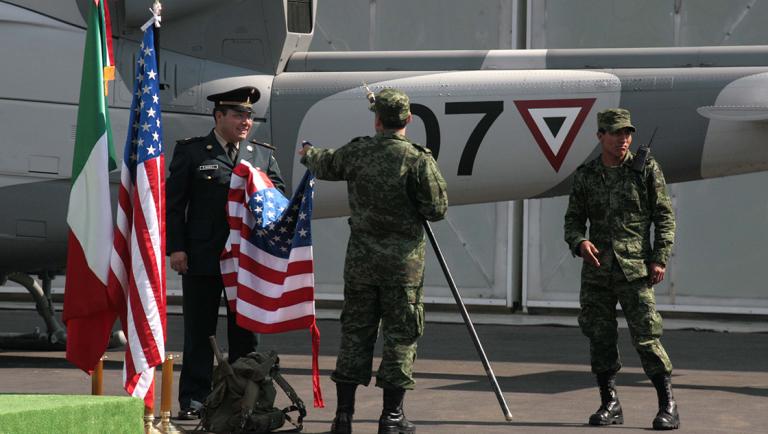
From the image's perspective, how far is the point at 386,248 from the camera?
6.27 metres

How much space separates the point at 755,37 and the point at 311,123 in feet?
19.7

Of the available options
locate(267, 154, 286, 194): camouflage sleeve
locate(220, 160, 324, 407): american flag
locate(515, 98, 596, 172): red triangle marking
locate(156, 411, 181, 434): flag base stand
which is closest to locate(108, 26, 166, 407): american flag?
locate(156, 411, 181, 434): flag base stand

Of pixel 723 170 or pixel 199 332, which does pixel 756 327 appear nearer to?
pixel 723 170

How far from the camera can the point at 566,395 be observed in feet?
25.6

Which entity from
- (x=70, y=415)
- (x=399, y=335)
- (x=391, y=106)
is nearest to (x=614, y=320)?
(x=399, y=335)

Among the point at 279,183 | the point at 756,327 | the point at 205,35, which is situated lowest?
the point at 756,327

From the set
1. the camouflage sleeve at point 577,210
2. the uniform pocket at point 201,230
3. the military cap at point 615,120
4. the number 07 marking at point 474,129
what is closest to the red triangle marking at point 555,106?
the number 07 marking at point 474,129

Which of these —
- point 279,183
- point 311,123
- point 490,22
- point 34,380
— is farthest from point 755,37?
point 34,380

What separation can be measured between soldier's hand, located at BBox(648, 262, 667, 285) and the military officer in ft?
7.10

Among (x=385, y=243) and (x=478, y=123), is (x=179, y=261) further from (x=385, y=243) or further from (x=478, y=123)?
(x=478, y=123)

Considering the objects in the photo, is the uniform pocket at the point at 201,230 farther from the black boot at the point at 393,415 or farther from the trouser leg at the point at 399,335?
the black boot at the point at 393,415

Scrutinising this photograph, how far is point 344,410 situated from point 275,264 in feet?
2.92

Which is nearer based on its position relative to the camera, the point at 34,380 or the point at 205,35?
the point at 34,380

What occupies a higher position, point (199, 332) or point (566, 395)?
point (199, 332)
